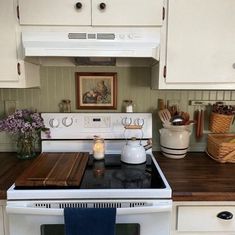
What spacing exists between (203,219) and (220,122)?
74cm

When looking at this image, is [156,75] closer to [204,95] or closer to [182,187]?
[204,95]

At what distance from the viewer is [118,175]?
4.31 feet

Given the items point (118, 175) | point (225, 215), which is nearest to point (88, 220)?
point (118, 175)

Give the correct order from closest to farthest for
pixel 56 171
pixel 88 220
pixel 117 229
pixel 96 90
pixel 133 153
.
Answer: pixel 88 220
pixel 117 229
pixel 56 171
pixel 133 153
pixel 96 90

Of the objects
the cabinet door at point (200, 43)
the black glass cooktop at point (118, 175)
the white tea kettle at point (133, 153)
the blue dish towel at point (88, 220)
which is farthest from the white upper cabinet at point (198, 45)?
the blue dish towel at point (88, 220)

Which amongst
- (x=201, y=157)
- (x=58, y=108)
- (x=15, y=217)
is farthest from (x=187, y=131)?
(x=15, y=217)

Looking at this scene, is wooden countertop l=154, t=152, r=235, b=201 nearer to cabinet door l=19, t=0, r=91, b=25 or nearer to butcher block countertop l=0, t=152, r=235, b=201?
butcher block countertop l=0, t=152, r=235, b=201

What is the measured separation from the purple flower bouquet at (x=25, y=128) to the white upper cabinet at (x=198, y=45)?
2.76ft

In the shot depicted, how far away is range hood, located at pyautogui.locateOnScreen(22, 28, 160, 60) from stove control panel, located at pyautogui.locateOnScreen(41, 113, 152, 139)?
480mm

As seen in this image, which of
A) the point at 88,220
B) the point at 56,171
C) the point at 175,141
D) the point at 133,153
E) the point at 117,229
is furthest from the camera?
the point at 175,141

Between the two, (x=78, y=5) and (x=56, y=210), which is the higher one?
(x=78, y=5)

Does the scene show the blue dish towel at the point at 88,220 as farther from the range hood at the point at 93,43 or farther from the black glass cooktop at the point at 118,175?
the range hood at the point at 93,43

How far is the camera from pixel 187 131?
1606 millimetres

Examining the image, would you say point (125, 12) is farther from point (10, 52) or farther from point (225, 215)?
point (225, 215)
